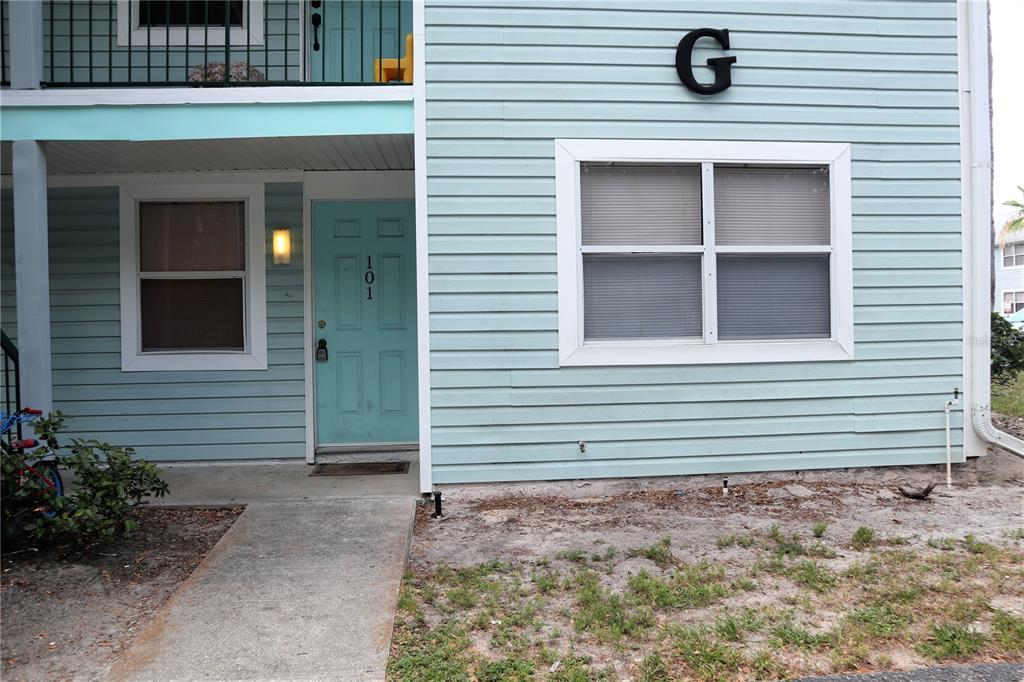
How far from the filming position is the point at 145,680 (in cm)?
254

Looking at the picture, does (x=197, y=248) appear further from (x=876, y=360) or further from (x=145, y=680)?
(x=876, y=360)

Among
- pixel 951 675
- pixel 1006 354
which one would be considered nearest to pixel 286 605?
pixel 951 675

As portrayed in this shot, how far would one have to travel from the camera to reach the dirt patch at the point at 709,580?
8.79ft

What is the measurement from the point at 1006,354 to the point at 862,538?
685 centimetres

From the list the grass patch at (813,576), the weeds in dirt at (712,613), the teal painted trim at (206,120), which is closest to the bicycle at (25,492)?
the weeds in dirt at (712,613)

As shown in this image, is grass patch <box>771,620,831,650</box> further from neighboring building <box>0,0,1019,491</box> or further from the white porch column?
the white porch column

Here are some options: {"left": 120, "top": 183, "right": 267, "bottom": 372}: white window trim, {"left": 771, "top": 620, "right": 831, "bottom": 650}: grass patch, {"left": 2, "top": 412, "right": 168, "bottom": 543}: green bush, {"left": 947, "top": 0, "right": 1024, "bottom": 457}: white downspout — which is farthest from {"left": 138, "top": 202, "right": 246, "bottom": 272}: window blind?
{"left": 947, "top": 0, "right": 1024, "bottom": 457}: white downspout

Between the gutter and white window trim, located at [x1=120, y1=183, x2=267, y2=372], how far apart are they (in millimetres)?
5220

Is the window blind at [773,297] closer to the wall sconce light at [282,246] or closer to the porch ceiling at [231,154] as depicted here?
the porch ceiling at [231,154]

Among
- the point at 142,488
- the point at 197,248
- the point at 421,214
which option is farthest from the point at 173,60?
the point at 142,488

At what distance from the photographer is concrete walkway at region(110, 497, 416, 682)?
2635 mm

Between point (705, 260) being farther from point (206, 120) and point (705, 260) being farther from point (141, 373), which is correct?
point (141, 373)

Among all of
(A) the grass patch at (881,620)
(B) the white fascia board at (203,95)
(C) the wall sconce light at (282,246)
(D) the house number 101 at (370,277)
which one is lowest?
(A) the grass patch at (881,620)

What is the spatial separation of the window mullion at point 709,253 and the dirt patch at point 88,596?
333 centimetres
